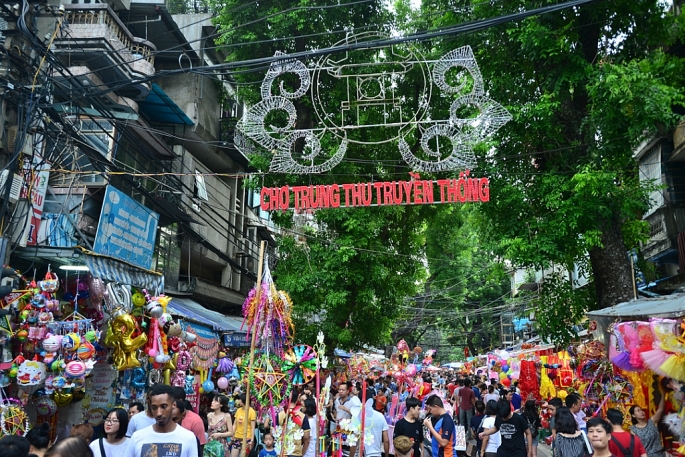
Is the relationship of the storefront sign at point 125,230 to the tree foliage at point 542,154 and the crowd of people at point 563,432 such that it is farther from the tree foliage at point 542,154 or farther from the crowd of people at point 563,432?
the crowd of people at point 563,432

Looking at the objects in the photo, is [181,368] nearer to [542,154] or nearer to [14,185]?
[14,185]

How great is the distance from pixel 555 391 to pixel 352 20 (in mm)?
11104

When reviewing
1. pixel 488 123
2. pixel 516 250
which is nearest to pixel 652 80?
pixel 488 123

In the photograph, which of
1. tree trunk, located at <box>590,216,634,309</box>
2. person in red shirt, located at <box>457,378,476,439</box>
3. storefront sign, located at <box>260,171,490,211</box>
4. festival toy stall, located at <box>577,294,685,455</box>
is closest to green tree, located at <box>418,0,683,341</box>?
tree trunk, located at <box>590,216,634,309</box>

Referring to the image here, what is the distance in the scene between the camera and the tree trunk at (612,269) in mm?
11898

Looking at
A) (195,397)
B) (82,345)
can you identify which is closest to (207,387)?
(195,397)

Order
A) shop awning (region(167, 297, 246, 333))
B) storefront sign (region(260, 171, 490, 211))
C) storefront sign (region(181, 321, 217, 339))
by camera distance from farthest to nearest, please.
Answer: shop awning (region(167, 297, 246, 333)), storefront sign (region(181, 321, 217, 339)), storefront sign (region(260, 171, 490, 211))

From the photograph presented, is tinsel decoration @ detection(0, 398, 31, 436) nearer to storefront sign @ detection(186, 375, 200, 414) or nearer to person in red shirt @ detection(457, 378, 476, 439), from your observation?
storefront sign @ detection(186, 375, 200, 414)

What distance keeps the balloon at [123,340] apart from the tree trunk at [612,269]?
8.68 metres

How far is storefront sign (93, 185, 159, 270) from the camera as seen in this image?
38.3ft

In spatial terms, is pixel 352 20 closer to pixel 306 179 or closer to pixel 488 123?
pixel 306 179

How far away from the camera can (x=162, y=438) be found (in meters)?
4.29

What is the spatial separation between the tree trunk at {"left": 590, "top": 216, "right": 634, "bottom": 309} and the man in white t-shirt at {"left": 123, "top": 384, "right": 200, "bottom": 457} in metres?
9.87

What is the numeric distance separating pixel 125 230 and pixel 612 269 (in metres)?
9.85
